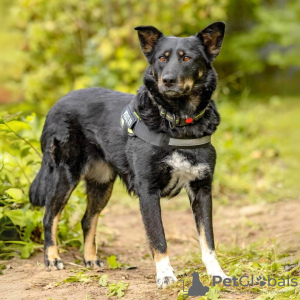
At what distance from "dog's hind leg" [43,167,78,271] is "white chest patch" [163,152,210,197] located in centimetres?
97

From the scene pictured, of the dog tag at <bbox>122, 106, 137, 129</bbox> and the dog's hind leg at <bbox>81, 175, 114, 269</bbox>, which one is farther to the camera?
the dog's hind leg at <bbox>81, 175, 114, 269</bbox>

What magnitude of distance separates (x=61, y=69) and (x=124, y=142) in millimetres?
6506

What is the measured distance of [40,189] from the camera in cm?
446

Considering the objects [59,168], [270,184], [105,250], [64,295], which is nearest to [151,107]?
[59,168]

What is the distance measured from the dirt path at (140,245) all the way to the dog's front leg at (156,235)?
0.39 feet

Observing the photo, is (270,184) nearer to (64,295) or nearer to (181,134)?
(181,134)

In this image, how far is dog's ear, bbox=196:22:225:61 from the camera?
149 inches

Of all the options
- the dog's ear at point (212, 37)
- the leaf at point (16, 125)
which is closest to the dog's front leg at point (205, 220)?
the dog's ear at point (212, 37)

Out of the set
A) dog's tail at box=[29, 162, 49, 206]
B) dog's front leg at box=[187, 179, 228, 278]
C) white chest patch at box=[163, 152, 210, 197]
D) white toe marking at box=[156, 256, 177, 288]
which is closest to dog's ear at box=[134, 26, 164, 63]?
white chest patch at box=[163, 152, 210, 197]

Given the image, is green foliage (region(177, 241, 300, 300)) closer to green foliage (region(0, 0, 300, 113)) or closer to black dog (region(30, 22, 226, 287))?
black dog (region(30, 22, 226, 287))

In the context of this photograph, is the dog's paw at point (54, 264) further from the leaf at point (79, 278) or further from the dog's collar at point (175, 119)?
the dog's collar at point (175, 119)

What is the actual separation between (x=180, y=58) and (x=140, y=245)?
2.29 m

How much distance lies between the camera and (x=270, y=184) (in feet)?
23.5

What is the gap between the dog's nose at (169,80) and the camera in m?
3.53
